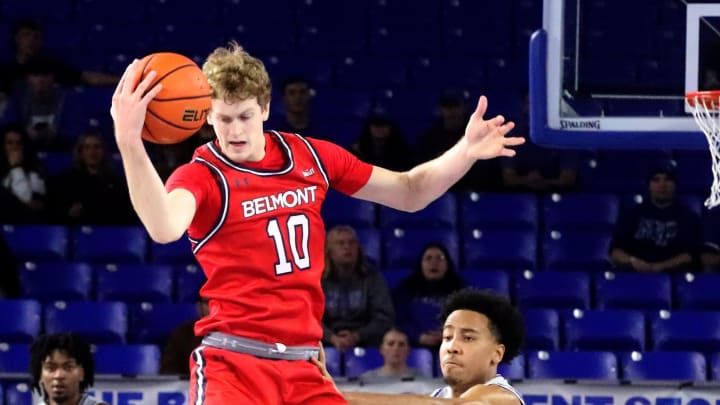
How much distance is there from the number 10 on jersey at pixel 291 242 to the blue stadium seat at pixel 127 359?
478 centimetres

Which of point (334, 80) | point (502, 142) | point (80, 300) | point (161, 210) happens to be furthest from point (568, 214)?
point (161, 210)

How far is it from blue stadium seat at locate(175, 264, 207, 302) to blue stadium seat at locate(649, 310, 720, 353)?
312 centimetres

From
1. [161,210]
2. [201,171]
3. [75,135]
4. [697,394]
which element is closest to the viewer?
[161,210]

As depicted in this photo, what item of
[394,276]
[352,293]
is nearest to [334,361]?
[352,293]

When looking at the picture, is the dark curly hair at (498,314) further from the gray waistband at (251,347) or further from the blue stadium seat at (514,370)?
the blue stadium seat at (514,370)

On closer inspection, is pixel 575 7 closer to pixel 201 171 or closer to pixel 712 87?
pixel 712 87

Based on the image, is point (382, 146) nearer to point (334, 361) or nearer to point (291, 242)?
point (334, 361)

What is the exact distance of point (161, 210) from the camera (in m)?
4.54

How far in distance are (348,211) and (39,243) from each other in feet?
7.38

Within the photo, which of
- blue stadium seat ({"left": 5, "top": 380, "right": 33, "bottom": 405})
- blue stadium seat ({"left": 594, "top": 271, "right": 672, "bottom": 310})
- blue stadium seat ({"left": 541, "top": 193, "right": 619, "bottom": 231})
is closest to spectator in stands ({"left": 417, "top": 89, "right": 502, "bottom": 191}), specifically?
blue stadium seat ({"left": 541, "top": 193, "right": 619, "bottom": 231})

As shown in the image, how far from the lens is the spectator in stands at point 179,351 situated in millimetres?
9445

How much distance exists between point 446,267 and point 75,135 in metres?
3.59

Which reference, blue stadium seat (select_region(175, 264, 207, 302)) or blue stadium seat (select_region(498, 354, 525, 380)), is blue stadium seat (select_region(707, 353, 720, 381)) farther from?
blue stadium seat (select_region(175, 264, 207, 302))

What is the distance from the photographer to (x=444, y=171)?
5406mm
